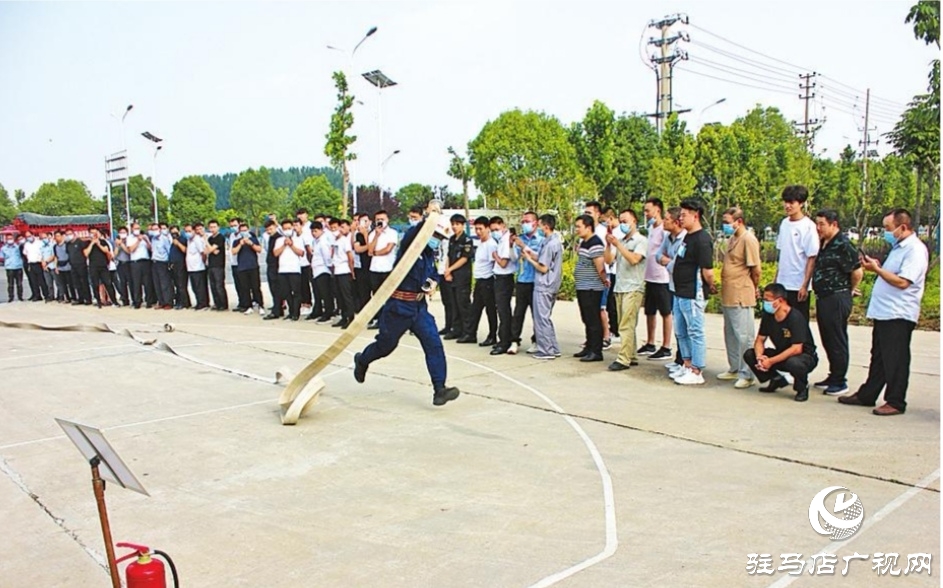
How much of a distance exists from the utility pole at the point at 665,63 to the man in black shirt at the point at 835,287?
110 feet

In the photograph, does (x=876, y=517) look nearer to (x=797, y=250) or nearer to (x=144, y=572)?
(x=797, y=250)

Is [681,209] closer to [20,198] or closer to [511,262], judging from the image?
[511,262]

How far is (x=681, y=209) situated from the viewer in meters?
7.91

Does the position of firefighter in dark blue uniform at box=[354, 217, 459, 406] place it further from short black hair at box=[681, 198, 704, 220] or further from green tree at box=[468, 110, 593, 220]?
green tree at box=[468, 110, 593, 220]

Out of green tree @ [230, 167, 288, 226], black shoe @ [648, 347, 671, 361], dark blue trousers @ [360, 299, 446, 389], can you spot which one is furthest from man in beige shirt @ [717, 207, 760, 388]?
green tree @ [230, 167, 288, 226]

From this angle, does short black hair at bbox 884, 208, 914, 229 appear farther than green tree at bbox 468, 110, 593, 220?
No

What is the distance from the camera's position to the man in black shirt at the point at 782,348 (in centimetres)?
706

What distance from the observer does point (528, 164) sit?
44531 mm

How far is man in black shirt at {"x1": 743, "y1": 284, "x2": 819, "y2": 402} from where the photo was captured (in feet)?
23.2

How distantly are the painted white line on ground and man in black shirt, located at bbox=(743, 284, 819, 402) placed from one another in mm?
2034

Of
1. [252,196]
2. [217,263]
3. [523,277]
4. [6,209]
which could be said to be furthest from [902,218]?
[6,209]

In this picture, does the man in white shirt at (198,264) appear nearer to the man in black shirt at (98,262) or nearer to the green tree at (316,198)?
the man in black shirt at (98,262)

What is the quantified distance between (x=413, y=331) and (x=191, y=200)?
84.9m

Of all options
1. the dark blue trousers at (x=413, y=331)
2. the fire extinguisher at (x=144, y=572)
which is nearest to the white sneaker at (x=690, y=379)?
the dark blue trousers at (x=413, y=331)
